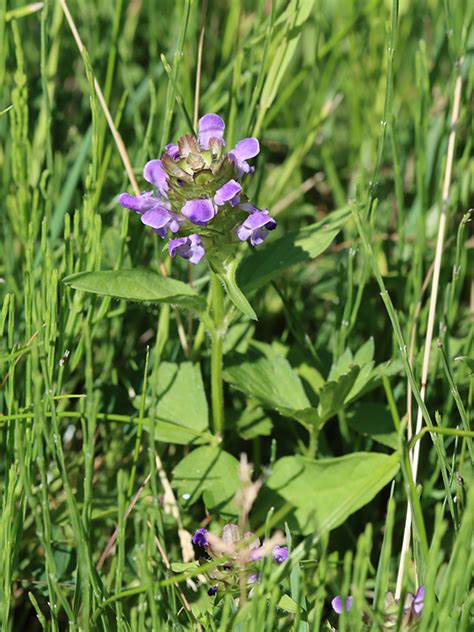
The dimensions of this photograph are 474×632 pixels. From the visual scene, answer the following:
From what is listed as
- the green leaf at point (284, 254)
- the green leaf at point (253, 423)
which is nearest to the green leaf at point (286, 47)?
the green leaf at point (284, 254)

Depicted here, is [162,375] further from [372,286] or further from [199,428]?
[372,286]

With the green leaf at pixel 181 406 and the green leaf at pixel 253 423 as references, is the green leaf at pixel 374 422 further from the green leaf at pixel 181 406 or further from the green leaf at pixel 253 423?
the green leaf at pixel 181 406

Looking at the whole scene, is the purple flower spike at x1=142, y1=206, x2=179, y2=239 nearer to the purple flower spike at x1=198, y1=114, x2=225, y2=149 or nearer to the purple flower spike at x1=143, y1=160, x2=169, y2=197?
the purple flower spike at x1=143, y1=160, x2=169, y2=197

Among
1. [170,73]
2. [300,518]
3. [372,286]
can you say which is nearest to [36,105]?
[170,73]

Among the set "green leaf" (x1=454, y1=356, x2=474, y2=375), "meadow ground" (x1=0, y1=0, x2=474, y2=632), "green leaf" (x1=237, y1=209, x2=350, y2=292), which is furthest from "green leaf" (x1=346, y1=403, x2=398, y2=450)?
"green leaf" (x1=237, y1=209, x2=350, y2=292)

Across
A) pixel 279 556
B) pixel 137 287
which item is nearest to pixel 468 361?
pixel 279 556
